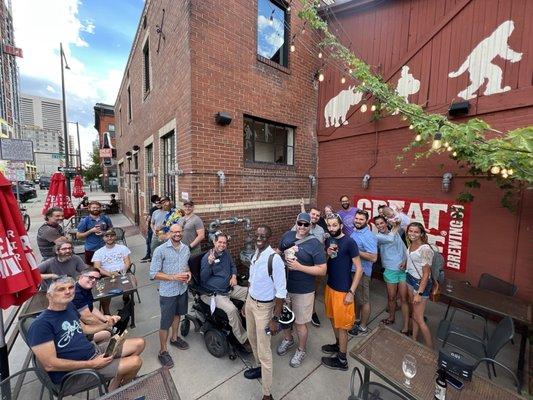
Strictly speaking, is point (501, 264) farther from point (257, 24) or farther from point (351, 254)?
point (257, 24)

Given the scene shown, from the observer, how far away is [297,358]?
3.12 m

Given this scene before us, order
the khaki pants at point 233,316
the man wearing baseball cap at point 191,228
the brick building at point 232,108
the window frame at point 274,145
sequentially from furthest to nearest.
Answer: the window frame at point 274,145
the brick building at point 232,108
the man wearing baseball cap at point 191,228
the khaki pants at point 233,316

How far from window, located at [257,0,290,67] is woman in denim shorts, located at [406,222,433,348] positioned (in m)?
5.33

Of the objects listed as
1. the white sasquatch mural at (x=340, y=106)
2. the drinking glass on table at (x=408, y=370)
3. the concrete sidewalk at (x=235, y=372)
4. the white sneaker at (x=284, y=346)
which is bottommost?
the concrete sidewalk at (x=235, y=372)

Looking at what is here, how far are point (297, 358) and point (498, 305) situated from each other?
2815 mm

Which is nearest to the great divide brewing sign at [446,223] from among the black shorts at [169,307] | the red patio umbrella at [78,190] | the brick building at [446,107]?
the brick building at [446,107]

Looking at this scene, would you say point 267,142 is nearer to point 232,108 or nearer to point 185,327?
point 232,108

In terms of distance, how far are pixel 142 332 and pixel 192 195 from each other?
2.51 metres

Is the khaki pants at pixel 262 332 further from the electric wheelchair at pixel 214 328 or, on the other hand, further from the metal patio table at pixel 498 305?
the metal patio table at pixel 498 305

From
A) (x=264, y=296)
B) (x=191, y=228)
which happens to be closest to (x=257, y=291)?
(x=264, y=296)

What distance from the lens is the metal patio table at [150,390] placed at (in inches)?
71.6

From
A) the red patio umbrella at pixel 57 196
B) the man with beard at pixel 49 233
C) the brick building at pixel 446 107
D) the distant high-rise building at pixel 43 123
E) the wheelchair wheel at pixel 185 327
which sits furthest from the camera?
the distant high-rise building at pixel 43 123

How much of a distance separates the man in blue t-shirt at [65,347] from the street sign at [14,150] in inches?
257

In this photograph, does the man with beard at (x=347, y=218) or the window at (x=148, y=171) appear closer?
the man with beard at (x=347, y=218)
